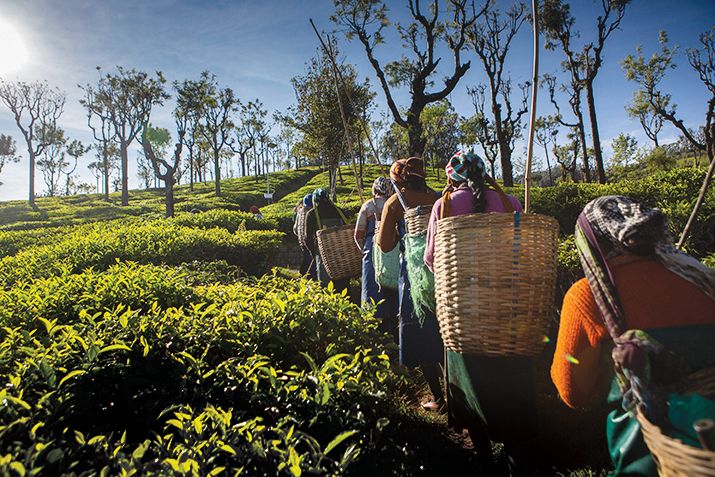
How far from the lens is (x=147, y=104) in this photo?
39656 mm

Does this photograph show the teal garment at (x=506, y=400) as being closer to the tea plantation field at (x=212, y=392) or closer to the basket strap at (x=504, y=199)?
the tea plantation field at (x=212, y=392)

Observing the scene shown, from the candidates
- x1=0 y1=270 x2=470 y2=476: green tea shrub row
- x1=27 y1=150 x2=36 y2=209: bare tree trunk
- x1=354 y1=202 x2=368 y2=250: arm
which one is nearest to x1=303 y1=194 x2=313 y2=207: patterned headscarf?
x1=354 y1=202 x2=368 y2=250: arm

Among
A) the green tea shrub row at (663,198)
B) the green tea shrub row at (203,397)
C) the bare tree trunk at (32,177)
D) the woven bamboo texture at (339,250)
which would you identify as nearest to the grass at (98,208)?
the bare tree trunk at (32,177)

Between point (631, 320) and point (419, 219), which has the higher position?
point (419, 219)

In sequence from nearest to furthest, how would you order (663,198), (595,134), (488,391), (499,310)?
(499,310) < (488,391) < (663,198) < (595,134)

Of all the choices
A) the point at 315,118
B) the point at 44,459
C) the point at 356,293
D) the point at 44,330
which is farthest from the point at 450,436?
the point at 315,118

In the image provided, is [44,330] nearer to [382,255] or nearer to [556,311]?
[382,255]

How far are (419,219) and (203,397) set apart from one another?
1775mm

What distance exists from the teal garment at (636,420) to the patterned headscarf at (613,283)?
0.10m

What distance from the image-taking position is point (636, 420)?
63.4 inches

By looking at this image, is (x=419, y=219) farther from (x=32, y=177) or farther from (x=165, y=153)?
(x=165, y=153)

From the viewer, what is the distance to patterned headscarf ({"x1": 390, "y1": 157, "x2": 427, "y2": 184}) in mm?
3818

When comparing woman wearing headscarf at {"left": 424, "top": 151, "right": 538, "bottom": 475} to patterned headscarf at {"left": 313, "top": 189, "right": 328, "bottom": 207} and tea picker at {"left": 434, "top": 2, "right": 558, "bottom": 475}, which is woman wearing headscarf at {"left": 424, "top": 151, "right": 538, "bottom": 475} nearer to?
tea picker at {"left": 434, "top": 2, "right": 558, "bottom": 475}

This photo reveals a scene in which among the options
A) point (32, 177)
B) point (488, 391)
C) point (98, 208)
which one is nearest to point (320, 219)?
point (488, 391)
